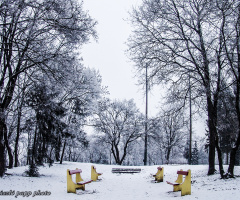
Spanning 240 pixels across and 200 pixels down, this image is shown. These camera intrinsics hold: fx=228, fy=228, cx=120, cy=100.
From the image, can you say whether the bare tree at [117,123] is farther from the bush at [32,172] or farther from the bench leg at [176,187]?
the bench leg at [176,187]

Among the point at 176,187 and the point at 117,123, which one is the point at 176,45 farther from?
the point at 117,123

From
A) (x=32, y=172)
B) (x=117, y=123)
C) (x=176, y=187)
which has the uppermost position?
(x=117, y=123)

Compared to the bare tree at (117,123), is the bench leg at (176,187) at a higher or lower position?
lower

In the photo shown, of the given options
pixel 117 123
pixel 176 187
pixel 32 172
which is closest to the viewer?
pixel 176 187

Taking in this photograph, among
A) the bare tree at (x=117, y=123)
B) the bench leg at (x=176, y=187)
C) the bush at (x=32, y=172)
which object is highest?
the bare tree at (x=117, y=123)

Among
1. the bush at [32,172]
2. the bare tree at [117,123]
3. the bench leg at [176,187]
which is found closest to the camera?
the bench leg at [176,187]

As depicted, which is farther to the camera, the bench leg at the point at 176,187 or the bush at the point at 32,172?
the bush at the point at 32,172

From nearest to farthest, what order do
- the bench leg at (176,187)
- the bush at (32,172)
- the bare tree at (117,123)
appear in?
the bench leg at (176,187), the bush at (32,172), the bare tree at (117,123)

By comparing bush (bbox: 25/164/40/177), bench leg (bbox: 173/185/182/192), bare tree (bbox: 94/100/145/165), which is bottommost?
bush (bbox: 25/164/40/177)

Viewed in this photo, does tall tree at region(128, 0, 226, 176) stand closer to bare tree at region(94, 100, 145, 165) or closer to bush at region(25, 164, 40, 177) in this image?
bush at region(25, 164, 40, 177)

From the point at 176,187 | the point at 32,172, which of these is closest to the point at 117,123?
the point at 32,172

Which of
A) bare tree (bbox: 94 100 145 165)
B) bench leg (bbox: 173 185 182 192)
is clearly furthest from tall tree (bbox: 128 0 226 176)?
bare tree (bbox: 94 100 145 165)

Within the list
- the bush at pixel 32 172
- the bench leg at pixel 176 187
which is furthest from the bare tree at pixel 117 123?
the bench leg at pixel 176 187

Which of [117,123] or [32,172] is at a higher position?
[117,123]
